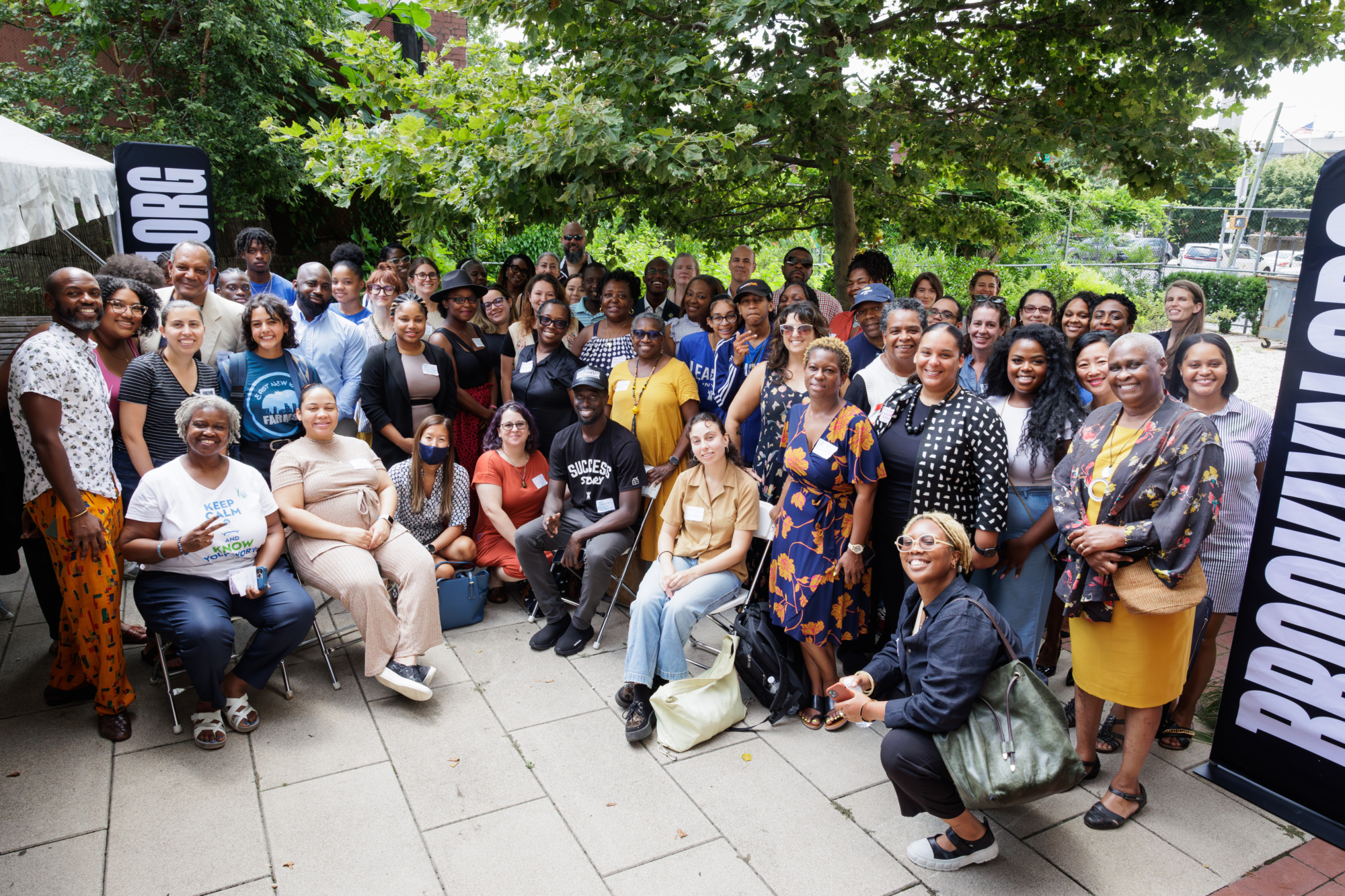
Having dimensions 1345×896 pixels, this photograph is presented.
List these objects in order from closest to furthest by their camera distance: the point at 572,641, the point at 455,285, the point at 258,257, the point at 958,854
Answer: the point at 958,854 < the point at 572,641 < the point at 455,285 < the point at 258,257

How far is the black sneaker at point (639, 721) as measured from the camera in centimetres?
392

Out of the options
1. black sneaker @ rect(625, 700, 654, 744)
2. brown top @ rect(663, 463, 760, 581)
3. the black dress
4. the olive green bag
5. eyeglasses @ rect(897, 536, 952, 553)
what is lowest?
black sneaker @ rect(625, 700, 654, 744)

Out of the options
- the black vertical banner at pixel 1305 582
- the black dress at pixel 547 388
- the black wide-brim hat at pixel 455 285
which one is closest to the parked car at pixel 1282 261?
the black vertical banner at pixel 1305 582

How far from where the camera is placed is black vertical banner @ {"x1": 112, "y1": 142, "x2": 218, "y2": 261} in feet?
21.2

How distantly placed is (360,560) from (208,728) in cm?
100

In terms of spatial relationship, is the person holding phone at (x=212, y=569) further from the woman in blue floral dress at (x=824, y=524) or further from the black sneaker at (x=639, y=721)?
the woman in blue floral dress at (x=824, y=524)

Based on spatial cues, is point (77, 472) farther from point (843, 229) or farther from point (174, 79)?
point (174, 79)

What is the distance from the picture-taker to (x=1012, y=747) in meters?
2.85

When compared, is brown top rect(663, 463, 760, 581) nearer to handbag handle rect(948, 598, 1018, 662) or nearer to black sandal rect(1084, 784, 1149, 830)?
handbag handle rect(948, 598, 1018, 662)

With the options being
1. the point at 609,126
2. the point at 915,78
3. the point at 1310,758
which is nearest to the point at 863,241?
the point at 915,78

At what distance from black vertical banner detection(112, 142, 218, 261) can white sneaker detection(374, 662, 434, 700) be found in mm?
4177

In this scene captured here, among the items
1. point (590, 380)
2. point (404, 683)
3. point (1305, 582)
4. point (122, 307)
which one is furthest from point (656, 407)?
point (1305, 582)

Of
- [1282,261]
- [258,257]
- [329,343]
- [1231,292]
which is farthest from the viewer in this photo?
[1282,261]

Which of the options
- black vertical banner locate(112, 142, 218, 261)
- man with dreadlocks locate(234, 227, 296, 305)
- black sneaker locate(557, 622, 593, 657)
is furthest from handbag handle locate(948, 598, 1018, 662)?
black vertical banner locate(112, 142, 218, 261)
